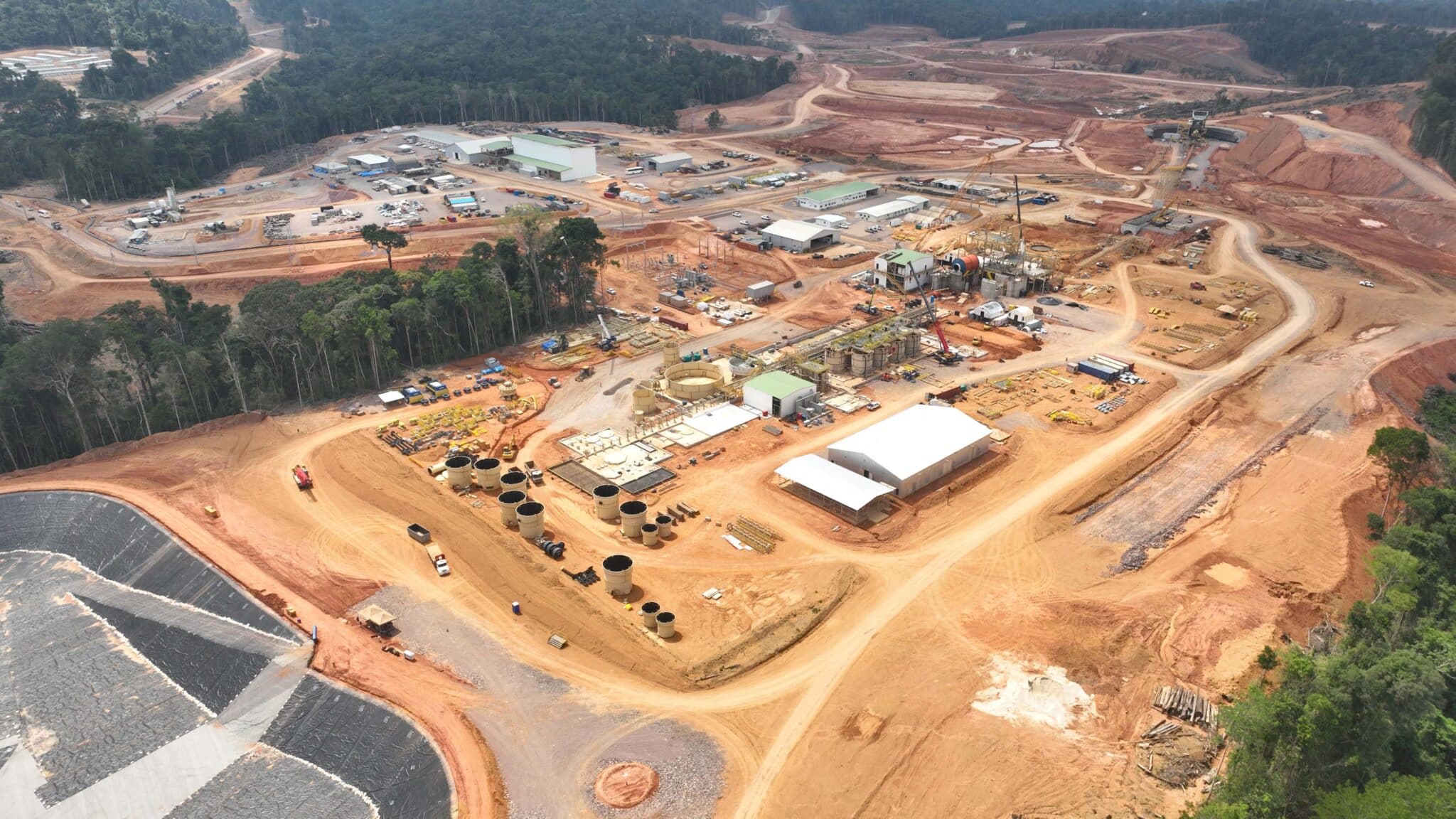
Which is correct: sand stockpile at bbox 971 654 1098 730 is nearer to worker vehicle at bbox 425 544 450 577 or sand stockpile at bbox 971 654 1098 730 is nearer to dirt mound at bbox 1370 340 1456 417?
worker vehicle at bbox 425 544 450 577

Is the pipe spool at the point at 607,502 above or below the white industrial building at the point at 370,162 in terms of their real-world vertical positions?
below

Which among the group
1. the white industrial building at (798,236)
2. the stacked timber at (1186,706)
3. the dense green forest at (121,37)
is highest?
the dense green forest at (121,37)

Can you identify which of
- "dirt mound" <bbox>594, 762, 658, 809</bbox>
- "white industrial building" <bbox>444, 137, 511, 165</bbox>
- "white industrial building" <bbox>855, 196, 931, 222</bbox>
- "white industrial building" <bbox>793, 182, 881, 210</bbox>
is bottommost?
"dirt mound" <bbox>594, 762, 658, 809</bbox>

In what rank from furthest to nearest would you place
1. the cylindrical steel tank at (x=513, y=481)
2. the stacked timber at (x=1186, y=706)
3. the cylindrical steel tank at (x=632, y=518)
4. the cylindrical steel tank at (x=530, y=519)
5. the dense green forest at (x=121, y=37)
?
the dense green forest at (x=121, y=37), the cylindrical steel tank at (x=513, y=481), the cylindrical steel tank at (x=632, y=518), the cylindrical steel tank at (x=530, y=519), the stacked timber at (x=1186, y=706)

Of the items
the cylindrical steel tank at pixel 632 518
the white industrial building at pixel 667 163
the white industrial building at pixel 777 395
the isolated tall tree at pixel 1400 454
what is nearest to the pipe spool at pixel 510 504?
the cylindrical steel tank at pixel 632 518

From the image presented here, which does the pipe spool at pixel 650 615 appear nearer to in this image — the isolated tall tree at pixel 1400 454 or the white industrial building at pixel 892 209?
the isolated tall tree at pixel 1400 454

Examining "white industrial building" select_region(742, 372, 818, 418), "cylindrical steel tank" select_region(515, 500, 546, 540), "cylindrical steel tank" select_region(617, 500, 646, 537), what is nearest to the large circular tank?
"white industrial building" select_region(742, 372, 818, 418)

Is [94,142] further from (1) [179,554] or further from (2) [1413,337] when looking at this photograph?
(2) [1413,337]
